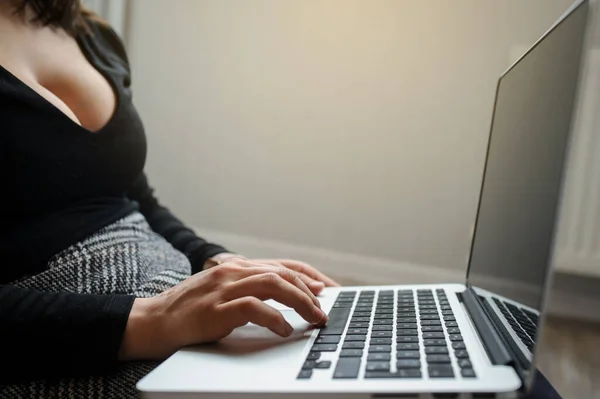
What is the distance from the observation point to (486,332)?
561 mm

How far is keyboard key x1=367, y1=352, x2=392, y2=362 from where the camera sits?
0.47 metres

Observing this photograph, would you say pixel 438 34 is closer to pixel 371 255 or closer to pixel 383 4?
pixel 383 4

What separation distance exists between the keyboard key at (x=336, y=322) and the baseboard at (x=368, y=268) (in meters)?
0.95

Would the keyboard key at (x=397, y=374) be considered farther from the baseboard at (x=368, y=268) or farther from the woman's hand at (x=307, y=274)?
the baseboard at (x=368, y=268)

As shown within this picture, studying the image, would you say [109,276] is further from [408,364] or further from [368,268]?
[368,268]

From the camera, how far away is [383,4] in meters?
1.50

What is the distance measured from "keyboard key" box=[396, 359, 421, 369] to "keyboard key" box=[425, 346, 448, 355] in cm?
3

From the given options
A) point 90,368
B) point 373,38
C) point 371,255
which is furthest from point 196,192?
point 90,368

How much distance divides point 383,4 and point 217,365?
4.03ft

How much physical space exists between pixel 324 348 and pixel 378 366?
2.8 inches

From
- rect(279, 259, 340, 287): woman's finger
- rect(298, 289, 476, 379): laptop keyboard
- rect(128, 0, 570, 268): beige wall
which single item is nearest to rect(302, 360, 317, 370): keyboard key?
rect(298, 289, 476, 379): laptop keyboard

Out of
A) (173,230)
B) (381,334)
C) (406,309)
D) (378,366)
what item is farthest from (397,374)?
(173,230)

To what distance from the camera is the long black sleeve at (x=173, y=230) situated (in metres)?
0.86

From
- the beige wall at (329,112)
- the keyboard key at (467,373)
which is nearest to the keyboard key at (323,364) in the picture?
the keyboard key at (467,373)
